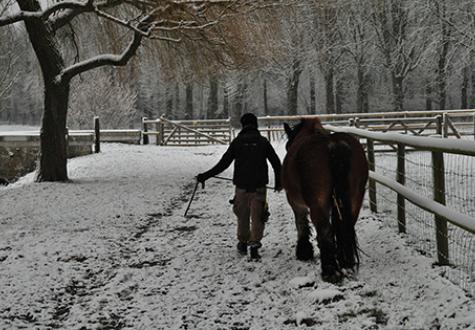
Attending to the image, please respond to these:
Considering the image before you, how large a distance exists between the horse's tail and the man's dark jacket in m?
1.29

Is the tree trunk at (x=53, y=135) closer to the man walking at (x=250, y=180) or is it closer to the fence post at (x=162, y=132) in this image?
the man walking at (x=250, y=180)

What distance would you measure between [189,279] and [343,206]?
1.82 m

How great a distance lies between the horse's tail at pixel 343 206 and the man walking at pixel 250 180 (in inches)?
50.7

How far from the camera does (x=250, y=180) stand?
235 inches

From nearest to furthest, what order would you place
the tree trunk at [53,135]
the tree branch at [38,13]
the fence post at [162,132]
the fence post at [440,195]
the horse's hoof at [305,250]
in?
the fence post at [440,195], the horse's hoof at [305,250], the tree branch at [38,13], the tree trunk at [53,135], the fence post at [162,132]

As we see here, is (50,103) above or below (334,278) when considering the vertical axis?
above

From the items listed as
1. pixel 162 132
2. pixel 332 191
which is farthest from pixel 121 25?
pixel 162 132

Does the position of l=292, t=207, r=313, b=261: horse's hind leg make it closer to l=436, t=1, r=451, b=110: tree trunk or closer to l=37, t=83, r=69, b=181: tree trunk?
l=37, t=83, r=69, b=181: tree trunk

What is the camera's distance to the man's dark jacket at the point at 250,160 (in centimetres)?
598

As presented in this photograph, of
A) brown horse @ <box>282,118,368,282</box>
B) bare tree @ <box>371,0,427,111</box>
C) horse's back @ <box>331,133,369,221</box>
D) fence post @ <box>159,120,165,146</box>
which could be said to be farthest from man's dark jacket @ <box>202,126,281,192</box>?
bare tree @ <box>371,0,427,111</box>

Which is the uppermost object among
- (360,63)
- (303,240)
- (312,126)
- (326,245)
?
(360,63)

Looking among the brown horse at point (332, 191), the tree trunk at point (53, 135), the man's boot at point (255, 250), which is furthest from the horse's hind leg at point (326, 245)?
the tree trunk at point (53, 135)

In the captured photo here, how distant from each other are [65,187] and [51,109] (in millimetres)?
2195

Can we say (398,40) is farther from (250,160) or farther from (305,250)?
(305,250)
